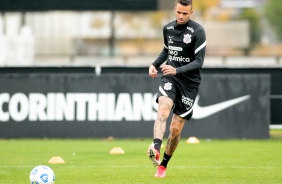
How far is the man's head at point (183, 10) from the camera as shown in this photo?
1297 centimetres

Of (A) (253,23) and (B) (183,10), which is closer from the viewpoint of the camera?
(B) (183,10)

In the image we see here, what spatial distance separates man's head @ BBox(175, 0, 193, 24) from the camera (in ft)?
42.5

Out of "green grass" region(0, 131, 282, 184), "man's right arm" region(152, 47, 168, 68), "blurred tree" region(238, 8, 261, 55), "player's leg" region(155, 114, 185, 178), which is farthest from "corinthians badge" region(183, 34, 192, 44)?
"blurred tree" region(238, 8, 261, 55)

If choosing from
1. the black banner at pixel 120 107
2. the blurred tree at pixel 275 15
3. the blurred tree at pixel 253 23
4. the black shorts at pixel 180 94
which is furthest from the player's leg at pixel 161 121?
the blurred tree at pixel 275 15

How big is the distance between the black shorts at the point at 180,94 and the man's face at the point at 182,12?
0.85 metres

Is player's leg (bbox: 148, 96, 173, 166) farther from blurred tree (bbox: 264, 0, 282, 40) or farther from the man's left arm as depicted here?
blurred tree (bbox: 264, 0, 282, 40)

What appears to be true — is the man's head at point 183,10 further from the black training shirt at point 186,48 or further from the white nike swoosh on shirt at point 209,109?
the white nike swoosh on shirt at point 209,109

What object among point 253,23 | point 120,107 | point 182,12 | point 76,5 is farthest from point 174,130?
point 253,23

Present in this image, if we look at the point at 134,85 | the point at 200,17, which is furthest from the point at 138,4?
the point at 200,17

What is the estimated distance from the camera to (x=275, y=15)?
276 ft

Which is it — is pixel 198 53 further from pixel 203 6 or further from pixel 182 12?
pixel 203 6

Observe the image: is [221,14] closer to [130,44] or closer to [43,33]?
[130,44]

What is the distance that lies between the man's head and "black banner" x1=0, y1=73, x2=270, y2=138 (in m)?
7.36

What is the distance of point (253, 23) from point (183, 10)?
80671mm
